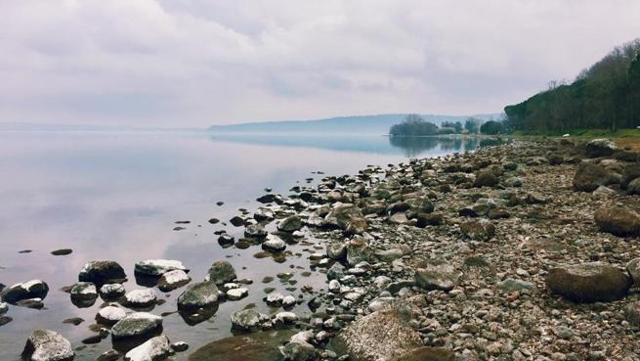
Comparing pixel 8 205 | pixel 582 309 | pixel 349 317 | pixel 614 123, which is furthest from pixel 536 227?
pixel 614 123

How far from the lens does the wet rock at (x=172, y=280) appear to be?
53.0ft

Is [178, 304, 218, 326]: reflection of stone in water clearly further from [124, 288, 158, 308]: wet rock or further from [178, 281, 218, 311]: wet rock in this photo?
[124, 288, 158, 308]: wet rock

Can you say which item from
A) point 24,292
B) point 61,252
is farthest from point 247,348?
point 61,252

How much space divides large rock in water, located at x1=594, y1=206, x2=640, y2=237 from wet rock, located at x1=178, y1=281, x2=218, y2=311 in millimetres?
13680

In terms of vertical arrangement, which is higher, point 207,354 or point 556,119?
point 556,119

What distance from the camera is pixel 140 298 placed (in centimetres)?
1448

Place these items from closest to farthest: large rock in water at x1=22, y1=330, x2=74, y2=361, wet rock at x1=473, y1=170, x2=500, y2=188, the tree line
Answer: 1. large rock in water at x1=22, y1=330, x2=74, y2=361
2. wet rock at x1=473, y1=170, x2=500, y2=188
3. the tree line

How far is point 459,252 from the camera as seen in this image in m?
16.5

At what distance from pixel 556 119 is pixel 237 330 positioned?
356 ft

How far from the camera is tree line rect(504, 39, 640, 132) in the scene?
3014 inches

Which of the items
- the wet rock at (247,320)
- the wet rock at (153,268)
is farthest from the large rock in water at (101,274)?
the wet rock at (247,320)

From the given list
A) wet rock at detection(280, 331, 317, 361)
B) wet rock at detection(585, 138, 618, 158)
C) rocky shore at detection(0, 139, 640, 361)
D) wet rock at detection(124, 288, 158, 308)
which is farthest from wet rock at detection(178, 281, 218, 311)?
wet rock at detection(585, 138, 618, 158)

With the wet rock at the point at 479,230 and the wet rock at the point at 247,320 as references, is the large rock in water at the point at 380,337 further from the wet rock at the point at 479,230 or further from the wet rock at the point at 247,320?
the wet rock at the point at 479,230

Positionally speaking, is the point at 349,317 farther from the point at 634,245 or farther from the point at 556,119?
the point at 556,119
